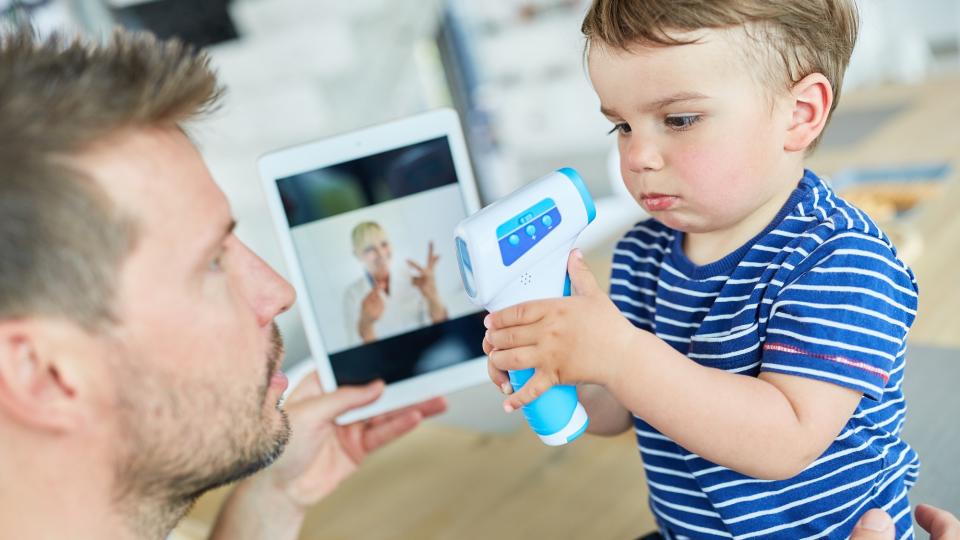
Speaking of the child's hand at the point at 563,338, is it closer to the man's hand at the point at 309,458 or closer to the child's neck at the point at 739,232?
the child's neck at the point at 739,232

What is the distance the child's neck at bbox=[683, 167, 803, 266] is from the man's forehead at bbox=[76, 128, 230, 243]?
40 cm

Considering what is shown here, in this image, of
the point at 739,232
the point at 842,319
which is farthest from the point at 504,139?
the point at 842,319

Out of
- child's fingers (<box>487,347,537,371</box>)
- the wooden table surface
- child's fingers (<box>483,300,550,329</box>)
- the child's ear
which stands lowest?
the wooden table surface

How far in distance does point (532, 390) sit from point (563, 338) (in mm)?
47

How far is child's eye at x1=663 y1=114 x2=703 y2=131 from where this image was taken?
2.19 ft

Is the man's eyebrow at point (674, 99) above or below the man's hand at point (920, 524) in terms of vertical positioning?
above

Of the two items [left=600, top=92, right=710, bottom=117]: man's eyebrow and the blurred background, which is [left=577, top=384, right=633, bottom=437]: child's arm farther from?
[left=600, top=92, right=710, bottom=117]: man's eyebrow

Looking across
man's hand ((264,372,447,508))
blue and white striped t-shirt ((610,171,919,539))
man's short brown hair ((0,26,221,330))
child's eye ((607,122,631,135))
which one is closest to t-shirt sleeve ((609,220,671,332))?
blue and white striped t-shirt ((610,171,919,539))

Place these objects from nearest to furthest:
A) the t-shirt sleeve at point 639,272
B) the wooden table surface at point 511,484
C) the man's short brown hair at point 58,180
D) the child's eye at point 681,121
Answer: the man's short brown hair at point 58,180 → the child's eye at point 681,121 → the t-shirt sleeve at point 639,272 → the wooden table surface at point 511,484

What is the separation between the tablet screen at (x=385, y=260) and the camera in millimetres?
970

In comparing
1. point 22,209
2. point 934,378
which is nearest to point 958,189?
point 934,378

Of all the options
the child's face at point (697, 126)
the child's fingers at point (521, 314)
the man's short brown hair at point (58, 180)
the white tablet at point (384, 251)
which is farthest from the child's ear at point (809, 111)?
the man's short brown hair at point (58, 180)

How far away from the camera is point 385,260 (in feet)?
3.23

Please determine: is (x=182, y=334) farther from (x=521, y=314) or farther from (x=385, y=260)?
(x=385, y=260)
